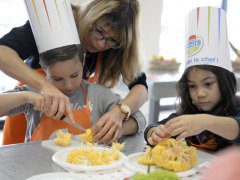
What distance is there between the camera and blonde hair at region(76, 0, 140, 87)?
4.21ft

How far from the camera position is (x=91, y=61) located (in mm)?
1494

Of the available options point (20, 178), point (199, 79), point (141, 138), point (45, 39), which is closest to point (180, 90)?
point (199, 79)

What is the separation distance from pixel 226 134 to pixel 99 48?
23.8 inches

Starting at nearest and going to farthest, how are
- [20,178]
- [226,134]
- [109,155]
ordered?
[20,178] → [109,155] → [226,134]

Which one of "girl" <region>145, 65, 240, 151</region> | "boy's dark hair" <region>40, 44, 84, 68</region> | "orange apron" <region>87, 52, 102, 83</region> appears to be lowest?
"girl" <region>145, 65, 240, 151</region>

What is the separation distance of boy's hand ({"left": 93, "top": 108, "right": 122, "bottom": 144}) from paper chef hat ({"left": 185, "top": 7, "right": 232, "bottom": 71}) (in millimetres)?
394

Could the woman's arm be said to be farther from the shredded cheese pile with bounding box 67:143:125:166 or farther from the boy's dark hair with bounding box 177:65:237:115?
the boy's dark hair with bounding box 177:65:237:115

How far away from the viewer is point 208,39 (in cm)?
128

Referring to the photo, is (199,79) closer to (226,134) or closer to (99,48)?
(226,134)

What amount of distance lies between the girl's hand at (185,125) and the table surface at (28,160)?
0.28ft

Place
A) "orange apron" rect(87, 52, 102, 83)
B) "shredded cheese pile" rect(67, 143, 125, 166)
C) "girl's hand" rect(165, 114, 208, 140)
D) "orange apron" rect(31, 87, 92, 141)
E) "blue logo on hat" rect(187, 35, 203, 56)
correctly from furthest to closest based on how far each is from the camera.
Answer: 1. "orange apron" rect(87, 52, 102, 83)
2. "blue logo on hat" rect(187, 35, 203, 56)
3. "orange apron" rect(31, 87, 92, 141)
4. "girl's hand" rect(165, 114, 208, 140)
5. "shredded cheese pile" rect(67, 143, 125, 166)

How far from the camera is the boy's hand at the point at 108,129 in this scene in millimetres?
1077

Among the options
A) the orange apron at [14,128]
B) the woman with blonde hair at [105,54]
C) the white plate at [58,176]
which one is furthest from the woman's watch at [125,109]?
the white plate at [58,176]

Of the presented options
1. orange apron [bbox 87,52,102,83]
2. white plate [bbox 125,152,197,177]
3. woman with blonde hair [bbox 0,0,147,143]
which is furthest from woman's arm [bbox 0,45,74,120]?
orange apron [bbox 87,52,102,83]
